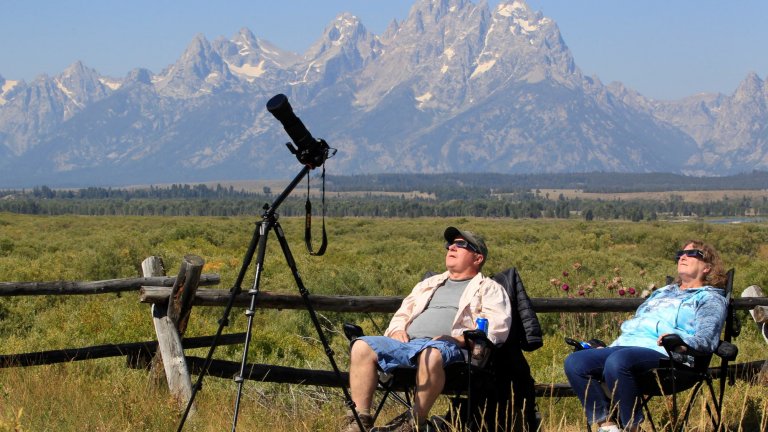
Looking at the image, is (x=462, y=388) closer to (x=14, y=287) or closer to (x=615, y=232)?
(x=14, y=287)

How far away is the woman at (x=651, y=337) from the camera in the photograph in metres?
5.30

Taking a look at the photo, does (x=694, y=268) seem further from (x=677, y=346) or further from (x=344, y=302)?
(x=344, y=302)

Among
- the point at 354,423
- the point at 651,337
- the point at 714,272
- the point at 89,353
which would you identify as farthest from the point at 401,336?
the point at 89,353

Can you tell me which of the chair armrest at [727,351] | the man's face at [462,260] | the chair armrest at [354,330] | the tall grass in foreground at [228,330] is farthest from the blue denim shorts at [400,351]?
the chair armrest at [727,351]

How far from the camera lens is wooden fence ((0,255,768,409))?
225 inches

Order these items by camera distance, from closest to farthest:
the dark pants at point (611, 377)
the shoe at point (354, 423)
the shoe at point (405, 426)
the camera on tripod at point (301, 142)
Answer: the camera on tripod at point (301, 142)
the shoe at point (354, 423)
the shoe at point (405, 426)
the dark pants at point (611, 377)

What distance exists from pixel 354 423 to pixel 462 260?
1360mm

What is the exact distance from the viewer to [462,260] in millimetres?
5918

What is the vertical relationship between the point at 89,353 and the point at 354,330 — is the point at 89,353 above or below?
below

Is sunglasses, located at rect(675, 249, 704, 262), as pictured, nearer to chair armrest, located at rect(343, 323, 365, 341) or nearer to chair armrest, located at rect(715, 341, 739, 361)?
chair armrest, located at rect(715, 341, 739, 361)

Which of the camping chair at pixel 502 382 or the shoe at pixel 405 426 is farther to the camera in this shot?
the camping chair at pixel 502 382

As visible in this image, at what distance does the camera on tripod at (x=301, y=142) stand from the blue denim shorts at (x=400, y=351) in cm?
112

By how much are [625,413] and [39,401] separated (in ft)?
11.1

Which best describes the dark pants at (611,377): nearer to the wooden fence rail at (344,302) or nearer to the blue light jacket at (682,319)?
the blue light jacket at (682,319)
